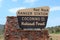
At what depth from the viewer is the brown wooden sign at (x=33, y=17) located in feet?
53.4

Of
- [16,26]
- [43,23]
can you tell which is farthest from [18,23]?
[43,23]

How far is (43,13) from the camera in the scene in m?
16.3

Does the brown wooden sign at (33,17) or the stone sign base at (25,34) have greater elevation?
the brown wooden sign at (33,17)

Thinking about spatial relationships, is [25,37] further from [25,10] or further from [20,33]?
[25,10]

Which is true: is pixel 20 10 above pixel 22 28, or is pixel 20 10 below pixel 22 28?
above

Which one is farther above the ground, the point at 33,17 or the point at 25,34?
the point at 33,17

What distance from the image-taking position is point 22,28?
16.6m

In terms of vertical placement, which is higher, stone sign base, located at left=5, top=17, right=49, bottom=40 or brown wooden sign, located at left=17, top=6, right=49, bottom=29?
brown wooden sign, located at left=17, top=6, right=49, bottom=29

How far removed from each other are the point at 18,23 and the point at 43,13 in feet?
5.20

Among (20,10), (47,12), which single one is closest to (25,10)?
(20,10)

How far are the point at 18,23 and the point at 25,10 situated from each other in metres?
0.89

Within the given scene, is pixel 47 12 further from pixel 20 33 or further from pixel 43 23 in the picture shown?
pixel 20 33

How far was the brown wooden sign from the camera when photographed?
16.3 meters

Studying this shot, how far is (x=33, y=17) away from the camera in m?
16.3
